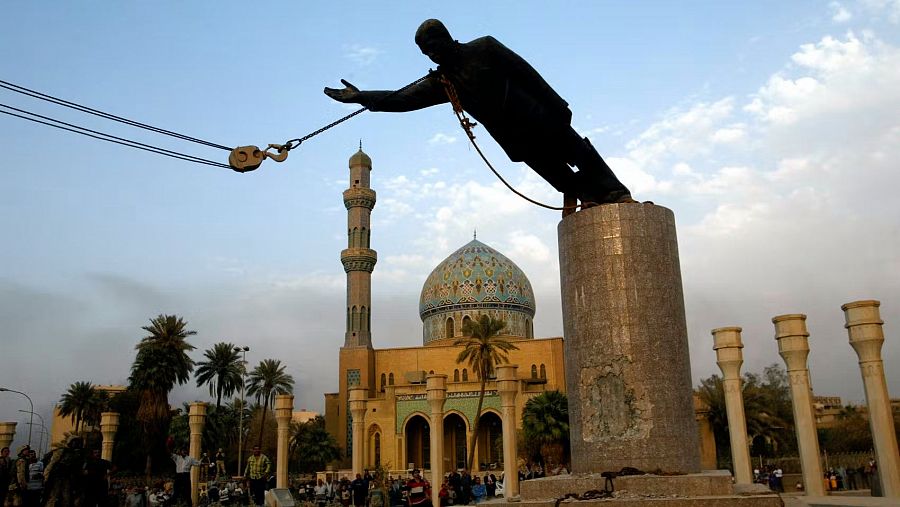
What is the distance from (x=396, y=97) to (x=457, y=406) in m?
38.6

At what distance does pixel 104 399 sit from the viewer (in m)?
50.6

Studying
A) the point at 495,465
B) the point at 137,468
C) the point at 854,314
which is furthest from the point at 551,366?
the point at 854,314

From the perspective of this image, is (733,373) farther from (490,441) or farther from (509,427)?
(490,441)

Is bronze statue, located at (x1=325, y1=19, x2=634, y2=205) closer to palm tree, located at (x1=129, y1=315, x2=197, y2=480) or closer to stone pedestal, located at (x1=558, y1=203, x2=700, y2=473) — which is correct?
stone pedestal, located at (x1=558, y1=203, x2=700, y2=473)

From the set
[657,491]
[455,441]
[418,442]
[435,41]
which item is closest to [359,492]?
[657,491]

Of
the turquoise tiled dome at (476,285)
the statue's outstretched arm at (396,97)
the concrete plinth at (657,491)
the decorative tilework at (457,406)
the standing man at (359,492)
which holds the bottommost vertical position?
the standing man at (359,492)

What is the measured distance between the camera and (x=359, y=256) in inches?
1845

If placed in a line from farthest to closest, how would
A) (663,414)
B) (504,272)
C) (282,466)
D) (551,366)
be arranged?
(504,272), (551,366), (282,466), (663,414)

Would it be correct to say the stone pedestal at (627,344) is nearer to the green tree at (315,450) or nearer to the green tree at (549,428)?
the green tree at (549,428)

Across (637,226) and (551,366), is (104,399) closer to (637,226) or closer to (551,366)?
(551,366)

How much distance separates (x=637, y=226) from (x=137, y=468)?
43.9 metres

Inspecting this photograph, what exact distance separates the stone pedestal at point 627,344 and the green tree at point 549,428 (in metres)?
28.7

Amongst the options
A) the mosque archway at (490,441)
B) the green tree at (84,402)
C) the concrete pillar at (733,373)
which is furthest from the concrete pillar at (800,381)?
the green tree at (84,402)

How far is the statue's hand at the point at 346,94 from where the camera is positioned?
6.91 metres
